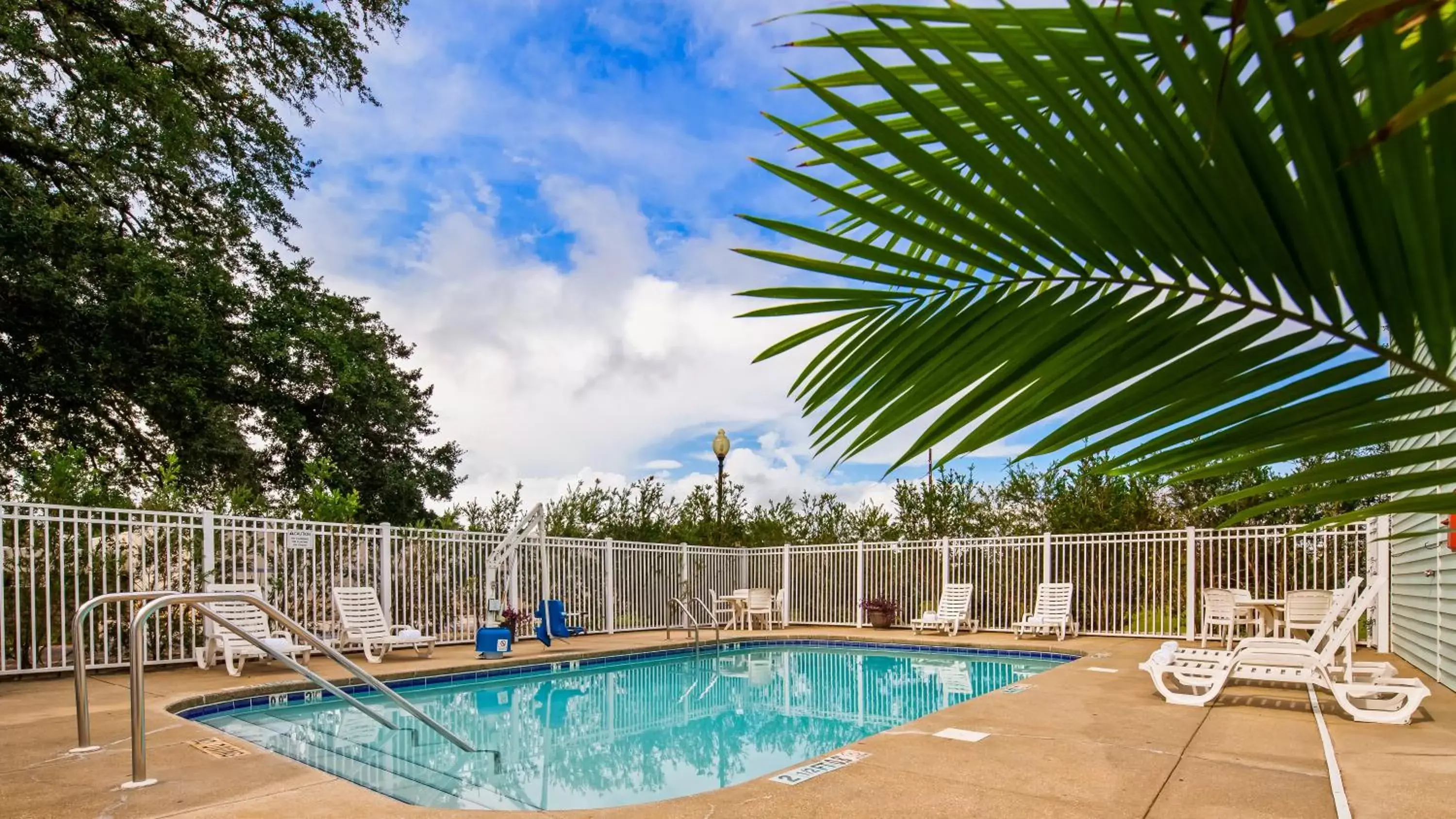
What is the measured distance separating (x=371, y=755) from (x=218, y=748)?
107 cm

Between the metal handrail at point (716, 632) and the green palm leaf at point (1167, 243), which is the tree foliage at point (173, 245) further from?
the green palm leaf at point (1167, 243)

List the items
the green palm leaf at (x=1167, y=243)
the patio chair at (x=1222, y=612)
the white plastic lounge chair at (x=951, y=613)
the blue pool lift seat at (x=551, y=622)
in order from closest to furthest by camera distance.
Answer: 1. the green palm leaf at (x=1167, y=243)
2. the patio chair at (x=1222, y=612)
3. the blue pool lift seat at (x=551, y=622)
4. the white plastic lounge chair at (x=951, y=613)

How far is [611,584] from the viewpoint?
44.3 ft

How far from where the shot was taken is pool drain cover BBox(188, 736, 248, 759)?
15.0 ft

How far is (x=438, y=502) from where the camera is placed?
19.0 m

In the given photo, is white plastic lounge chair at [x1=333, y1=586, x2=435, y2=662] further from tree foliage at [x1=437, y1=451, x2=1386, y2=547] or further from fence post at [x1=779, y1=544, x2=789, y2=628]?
fence post at [x1=779, y1=544, x2=789, y2=628]

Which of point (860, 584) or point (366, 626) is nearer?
point (366, 626)

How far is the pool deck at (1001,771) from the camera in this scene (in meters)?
3.55

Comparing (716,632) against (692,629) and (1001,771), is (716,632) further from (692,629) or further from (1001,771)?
(1001,771)

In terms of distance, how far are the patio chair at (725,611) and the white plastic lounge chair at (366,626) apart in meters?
5.79

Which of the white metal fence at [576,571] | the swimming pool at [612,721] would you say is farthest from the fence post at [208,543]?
the swimming pool at [612,721]

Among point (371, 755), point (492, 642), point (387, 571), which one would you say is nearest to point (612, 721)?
point (371, 755)

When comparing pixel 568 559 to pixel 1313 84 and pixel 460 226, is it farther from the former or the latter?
pixel 1313 84

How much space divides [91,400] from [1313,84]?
48.6 ft
